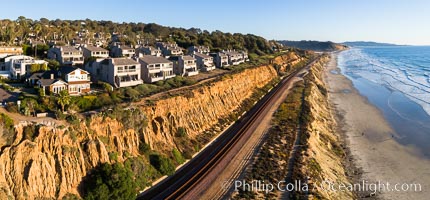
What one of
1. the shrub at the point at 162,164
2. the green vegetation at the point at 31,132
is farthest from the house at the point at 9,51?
the shrub at the point at 162,164

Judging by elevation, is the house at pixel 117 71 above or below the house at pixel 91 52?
below

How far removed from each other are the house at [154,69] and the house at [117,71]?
2.30 meters

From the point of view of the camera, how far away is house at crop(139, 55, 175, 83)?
5512cm

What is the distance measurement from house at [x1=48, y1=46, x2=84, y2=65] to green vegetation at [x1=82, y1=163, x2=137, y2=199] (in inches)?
1381

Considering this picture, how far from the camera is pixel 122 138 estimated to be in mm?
32062

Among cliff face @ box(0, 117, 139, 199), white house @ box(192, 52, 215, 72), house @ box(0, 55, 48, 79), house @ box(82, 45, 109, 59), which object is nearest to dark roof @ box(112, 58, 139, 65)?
house @ box(0, 55, 48, 79)

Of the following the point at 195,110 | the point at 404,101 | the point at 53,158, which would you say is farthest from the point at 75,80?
the point at 404,101

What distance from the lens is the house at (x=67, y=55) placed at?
57.6 metres

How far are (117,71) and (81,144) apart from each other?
22.7 meters

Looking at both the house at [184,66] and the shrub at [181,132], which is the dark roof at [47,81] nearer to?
the shrub at [181,132]

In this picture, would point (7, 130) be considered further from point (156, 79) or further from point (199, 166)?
point (156, 79)

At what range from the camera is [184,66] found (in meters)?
65.7

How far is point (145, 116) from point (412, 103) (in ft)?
187

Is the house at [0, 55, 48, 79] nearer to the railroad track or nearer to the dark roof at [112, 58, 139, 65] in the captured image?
the dark roof at [112, 58, 139, 65]
